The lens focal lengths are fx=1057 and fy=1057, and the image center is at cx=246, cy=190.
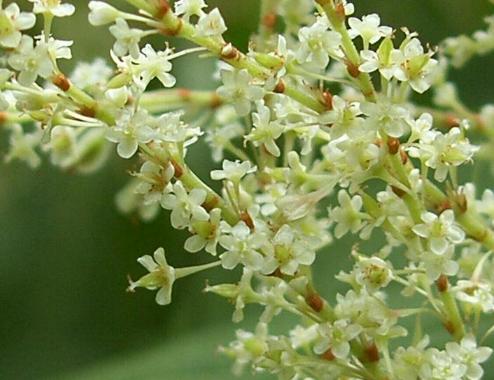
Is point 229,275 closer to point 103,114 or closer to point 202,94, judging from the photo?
point 202,94

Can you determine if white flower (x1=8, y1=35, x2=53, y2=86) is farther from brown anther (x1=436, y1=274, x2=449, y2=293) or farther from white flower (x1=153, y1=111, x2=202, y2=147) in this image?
brown anther (x1=436, y1=274, x2=449, y2=293)

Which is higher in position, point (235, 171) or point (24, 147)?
point (235, 171)

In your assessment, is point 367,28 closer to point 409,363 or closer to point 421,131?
point 421,131

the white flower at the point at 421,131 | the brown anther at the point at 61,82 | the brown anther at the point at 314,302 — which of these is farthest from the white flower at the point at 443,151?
the brown anther at the point at 61,82

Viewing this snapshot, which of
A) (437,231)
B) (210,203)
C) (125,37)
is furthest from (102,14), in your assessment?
(437,231)

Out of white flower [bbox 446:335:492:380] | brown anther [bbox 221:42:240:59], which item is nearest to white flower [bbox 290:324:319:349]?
white flower [bbox 446:335:492:380]

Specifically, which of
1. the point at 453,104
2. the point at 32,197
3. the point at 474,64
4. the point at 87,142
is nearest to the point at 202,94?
the point at 87,142

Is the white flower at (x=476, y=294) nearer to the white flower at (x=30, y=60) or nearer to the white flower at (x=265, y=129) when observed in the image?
the white flower at (x=265, y=129)

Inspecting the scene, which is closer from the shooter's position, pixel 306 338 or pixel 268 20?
pixel 306 338
